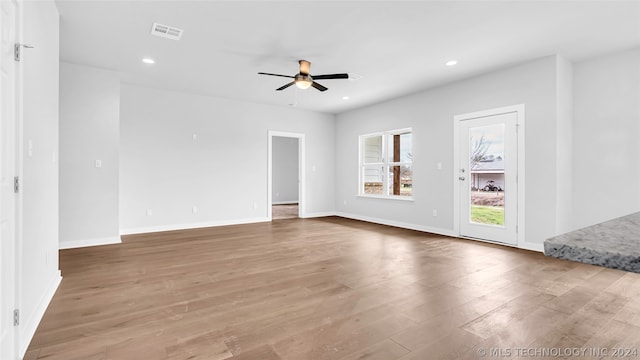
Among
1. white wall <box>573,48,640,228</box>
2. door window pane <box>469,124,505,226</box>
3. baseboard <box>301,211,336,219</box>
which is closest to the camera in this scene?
white wall <box>573,48,640,228</box>

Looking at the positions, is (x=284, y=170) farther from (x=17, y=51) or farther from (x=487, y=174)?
(x=17, y=51)

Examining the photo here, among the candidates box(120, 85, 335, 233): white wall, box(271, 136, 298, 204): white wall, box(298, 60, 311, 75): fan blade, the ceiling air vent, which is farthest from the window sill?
the ceiling air vent

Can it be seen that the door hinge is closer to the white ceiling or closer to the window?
the white ceiling

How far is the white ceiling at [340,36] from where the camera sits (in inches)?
118

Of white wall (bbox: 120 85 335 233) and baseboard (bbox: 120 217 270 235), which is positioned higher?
white wall (bbox: 120 85 335 233)

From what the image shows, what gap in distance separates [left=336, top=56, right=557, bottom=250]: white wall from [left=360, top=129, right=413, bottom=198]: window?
0.61ft

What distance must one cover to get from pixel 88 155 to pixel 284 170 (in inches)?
273

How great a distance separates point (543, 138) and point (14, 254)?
18.3 feet

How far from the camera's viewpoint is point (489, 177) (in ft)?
16.2

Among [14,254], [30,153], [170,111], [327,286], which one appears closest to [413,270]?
[327,286]

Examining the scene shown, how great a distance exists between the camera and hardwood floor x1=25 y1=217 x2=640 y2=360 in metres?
1.91

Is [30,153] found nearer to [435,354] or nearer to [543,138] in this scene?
[435,354]

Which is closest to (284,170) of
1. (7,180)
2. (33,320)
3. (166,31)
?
(166,31)

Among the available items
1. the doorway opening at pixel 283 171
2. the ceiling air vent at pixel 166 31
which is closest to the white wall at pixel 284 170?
the doorway opening at pixel 283 171
